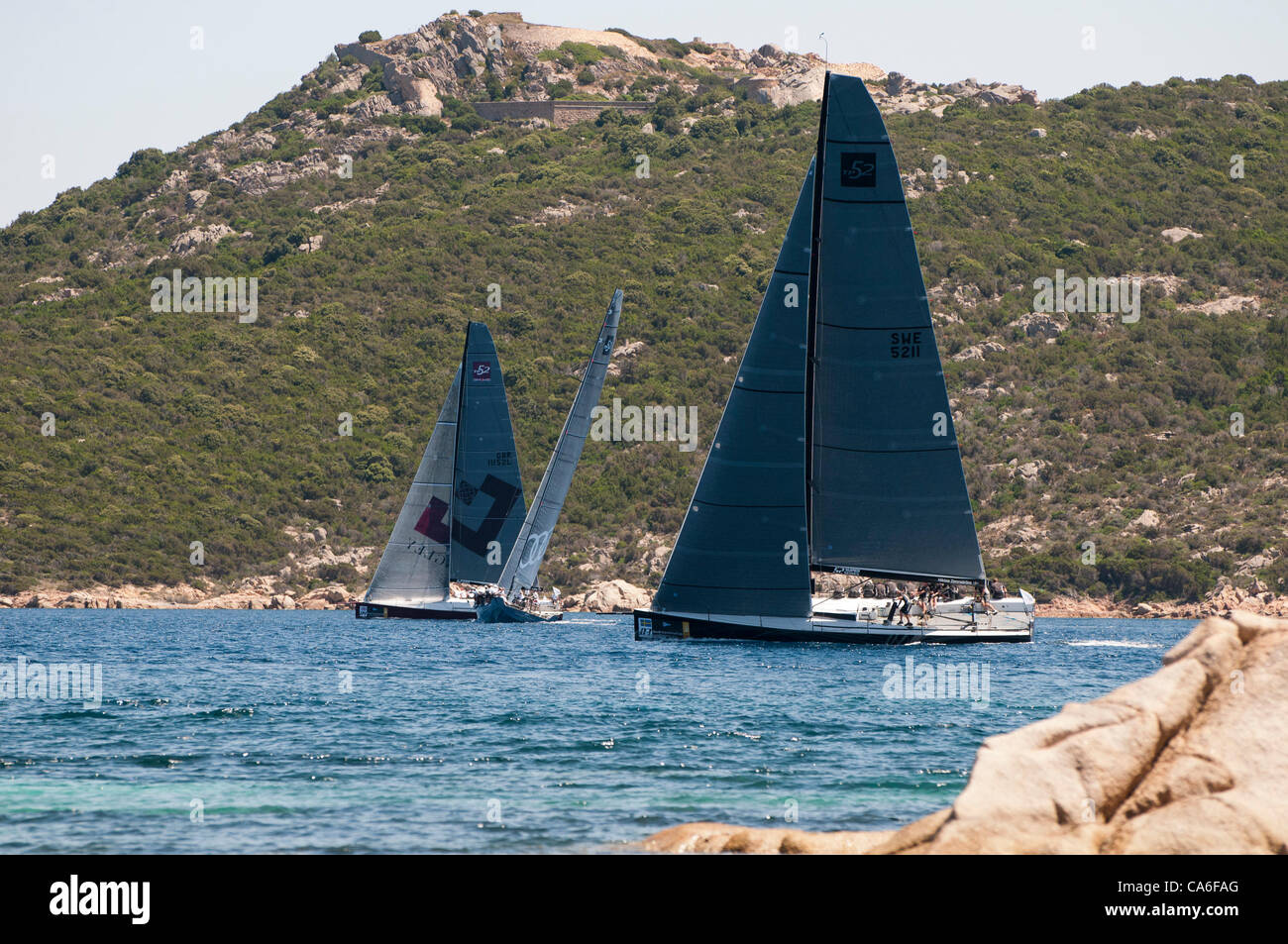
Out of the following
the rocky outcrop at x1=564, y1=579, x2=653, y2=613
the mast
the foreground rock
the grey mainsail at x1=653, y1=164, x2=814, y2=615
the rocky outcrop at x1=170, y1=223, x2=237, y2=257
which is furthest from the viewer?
the rocky outcrop at x1=170, y1=223, x2=237, y2=257

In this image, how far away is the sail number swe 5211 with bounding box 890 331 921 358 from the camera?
3822 centimetres

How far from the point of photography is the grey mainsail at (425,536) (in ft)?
206

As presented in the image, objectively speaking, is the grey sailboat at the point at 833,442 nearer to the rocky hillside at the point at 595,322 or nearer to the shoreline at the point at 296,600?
the rocky hillside at the point at 595,322

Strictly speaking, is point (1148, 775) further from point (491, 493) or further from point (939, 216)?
point (939, 216)

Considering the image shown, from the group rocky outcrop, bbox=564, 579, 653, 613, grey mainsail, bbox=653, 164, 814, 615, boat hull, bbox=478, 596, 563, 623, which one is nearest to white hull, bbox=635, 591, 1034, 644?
grey mainsail, bbox=653, 164, 814, 615

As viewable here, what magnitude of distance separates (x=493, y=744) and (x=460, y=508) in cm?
4237

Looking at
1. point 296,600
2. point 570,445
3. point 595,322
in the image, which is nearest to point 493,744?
point 570,445

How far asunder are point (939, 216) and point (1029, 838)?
118 meters

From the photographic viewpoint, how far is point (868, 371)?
38.2 meters

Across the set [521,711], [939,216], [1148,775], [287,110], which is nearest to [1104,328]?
[939,216]

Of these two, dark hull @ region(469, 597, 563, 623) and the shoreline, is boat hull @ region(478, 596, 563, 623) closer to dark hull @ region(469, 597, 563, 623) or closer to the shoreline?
dark hull @ region(469, 597, 563, 623)

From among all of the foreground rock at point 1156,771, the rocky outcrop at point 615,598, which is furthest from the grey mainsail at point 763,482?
the rocky outcrop at point 615,598

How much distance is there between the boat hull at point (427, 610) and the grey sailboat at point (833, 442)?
2670cm

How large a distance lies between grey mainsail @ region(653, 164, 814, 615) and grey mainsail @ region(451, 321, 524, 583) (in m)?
25.8
